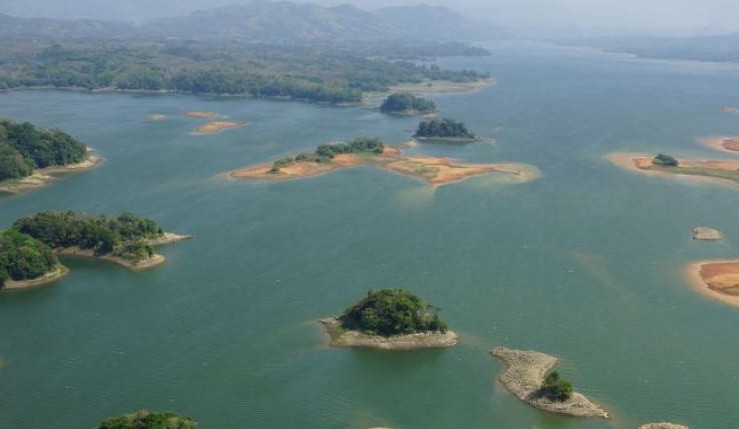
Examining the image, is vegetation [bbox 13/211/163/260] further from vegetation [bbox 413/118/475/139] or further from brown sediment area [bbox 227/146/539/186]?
vegetation [bbox 413/118/475/139]

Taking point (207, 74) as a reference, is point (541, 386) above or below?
below

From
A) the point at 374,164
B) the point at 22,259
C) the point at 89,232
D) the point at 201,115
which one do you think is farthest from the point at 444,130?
the point at 22,259

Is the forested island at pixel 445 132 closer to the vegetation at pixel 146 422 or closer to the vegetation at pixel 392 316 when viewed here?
the vegetation at pixel 392 316

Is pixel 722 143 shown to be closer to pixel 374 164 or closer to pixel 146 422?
pixel 374 164

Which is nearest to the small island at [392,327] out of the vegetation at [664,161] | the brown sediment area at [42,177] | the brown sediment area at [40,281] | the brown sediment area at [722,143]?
the brown sediment area at [40,281]

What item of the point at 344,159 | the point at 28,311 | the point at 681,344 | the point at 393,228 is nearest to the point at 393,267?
the point at 393,228
